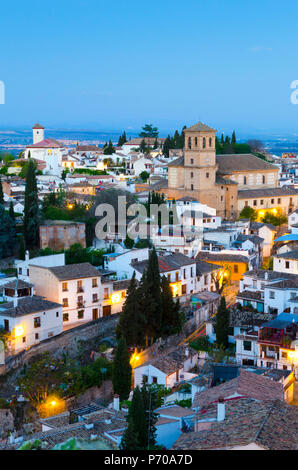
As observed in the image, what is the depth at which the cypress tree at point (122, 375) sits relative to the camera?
1581 centimetres

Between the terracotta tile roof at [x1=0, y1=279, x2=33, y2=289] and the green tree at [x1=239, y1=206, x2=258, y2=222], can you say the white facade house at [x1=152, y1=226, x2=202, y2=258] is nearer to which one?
the terracotta tile roof at [x1=0, y1=279, x2=33, y2=289]

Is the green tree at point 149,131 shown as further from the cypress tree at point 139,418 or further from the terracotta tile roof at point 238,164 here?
the cypress tree at point 139,418

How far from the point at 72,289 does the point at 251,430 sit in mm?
12961

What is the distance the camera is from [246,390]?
10.8m

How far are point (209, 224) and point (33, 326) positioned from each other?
12.7 m

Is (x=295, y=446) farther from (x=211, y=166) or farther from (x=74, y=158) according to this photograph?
(x=74, y=158)

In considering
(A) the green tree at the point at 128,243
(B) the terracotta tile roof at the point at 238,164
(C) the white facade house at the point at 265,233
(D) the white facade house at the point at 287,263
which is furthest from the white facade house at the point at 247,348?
(B) the terracotta tile roof at the point at 238,164

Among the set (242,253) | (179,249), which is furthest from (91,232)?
→ (242,253)

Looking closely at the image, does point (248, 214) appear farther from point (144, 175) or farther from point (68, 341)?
point (68, 341)

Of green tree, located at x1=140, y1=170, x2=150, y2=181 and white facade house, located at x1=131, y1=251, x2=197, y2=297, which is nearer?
Answer: white facade house, located at x1=131, y1=251, x2=197, y2=297

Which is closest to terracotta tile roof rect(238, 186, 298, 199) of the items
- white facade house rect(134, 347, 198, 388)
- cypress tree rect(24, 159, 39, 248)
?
cypress tree rect(24, 159, 39, 248)

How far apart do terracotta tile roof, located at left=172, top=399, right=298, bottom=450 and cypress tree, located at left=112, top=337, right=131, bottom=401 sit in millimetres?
6284

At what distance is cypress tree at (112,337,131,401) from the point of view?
15812mm

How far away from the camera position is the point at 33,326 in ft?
61.0
